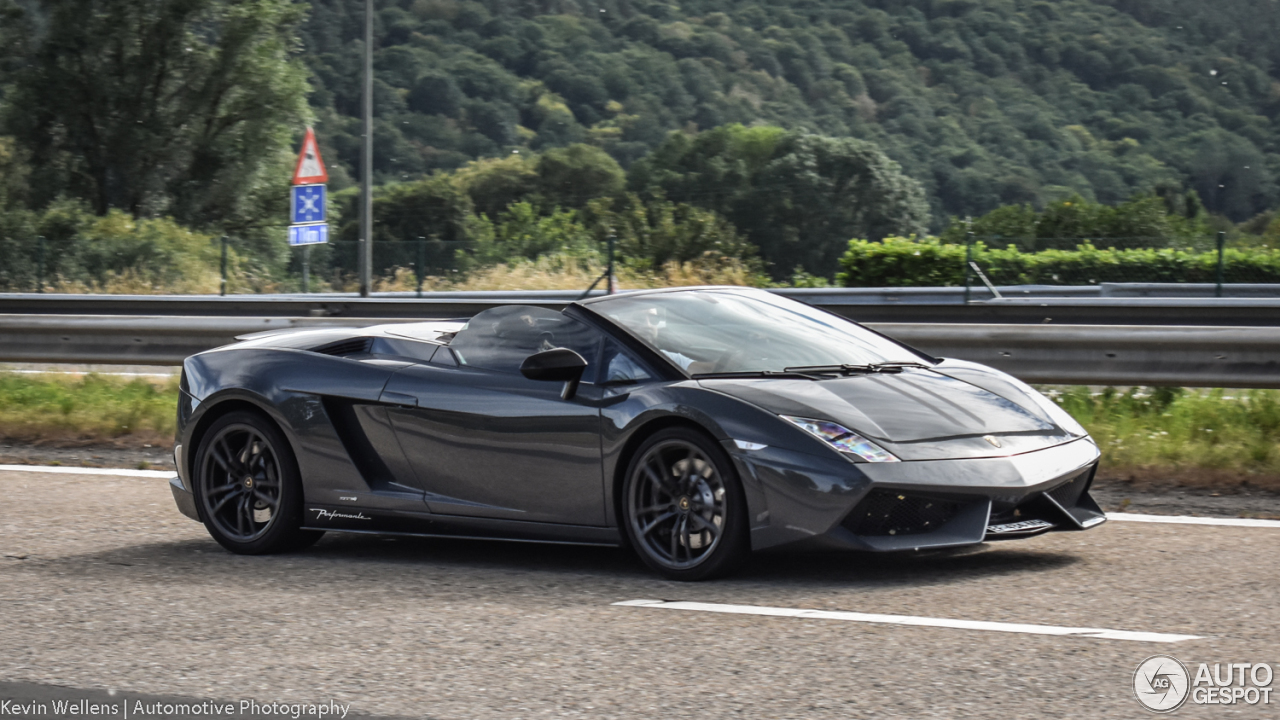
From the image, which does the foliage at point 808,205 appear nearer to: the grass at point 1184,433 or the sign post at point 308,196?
the sign post at point 308,196

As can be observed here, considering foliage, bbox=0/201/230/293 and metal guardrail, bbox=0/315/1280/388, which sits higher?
metal guardrail, bbox=0/315/1280/388

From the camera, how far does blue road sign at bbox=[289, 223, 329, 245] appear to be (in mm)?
21750

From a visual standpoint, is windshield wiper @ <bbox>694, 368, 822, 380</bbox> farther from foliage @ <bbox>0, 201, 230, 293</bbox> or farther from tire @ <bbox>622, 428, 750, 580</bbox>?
foliage @ <bbox>0, 201, 230, 293</bbox>

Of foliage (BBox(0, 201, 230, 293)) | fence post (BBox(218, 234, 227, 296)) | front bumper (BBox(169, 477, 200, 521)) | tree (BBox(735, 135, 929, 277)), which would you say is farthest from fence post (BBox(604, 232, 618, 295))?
front bumper (BBox(169, 477, 200, 521))

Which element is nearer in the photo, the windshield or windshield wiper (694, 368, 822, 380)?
windshield wiper (694, 368, 822, 380)

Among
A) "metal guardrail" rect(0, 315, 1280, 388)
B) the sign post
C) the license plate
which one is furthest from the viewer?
the sign post

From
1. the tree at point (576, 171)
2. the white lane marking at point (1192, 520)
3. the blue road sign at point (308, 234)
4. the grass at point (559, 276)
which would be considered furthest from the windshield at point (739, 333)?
the tree at point (576, 171)

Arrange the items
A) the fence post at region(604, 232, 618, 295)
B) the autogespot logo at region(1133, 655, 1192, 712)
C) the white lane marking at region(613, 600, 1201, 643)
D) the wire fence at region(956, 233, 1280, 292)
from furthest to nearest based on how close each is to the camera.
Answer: the fence post at region(604, 232, 618, 295) < the wire fence at region(956, 233, 1280, 292) < the white lane marking at region(613, 600, 1201, 643) < the autogespot logo at region(1133, 655, 1192, 712)

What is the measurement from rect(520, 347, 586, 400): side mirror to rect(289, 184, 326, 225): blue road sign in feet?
53.3

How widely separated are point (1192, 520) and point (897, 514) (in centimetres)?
212

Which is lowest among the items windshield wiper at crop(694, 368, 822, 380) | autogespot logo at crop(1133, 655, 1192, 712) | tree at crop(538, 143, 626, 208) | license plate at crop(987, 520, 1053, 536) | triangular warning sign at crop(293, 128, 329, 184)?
autogespot logo at crop(1133, 655, 1192, 712)

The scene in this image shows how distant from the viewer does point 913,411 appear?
222 inches

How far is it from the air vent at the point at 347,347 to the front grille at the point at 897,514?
239 centimetres

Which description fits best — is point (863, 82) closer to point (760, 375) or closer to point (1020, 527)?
point (760, 375)
